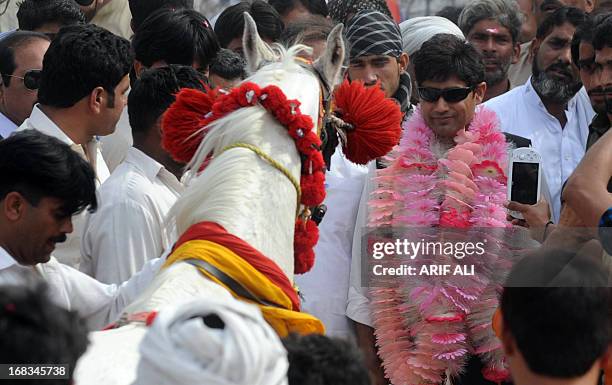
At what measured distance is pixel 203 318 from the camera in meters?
2.21

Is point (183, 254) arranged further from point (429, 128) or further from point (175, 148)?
point (429, 128)

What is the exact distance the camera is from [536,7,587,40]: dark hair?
707 centimetres

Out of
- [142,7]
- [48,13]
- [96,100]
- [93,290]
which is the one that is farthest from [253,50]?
[142,7]

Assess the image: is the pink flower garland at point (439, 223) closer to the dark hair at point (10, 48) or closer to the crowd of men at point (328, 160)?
the crowd of men at point (328, 160)

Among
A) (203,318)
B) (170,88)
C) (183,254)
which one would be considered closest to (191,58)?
(170,88)

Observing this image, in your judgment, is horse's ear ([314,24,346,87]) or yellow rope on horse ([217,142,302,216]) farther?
horse's ear ([314,24,346,87])

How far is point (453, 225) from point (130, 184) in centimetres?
164

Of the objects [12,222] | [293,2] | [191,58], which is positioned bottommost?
[293,2]

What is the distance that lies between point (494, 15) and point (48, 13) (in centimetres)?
316

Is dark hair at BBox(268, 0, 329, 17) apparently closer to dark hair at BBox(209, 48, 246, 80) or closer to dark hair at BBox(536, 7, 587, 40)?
dark hair at BBox(536, 7, 587, 40)

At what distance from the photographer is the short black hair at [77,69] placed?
16.4ft

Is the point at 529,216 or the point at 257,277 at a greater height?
the point at 257,277

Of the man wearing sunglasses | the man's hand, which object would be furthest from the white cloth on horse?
the man wearing sunglasses

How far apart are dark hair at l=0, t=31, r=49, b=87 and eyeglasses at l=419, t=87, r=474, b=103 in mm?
2120
